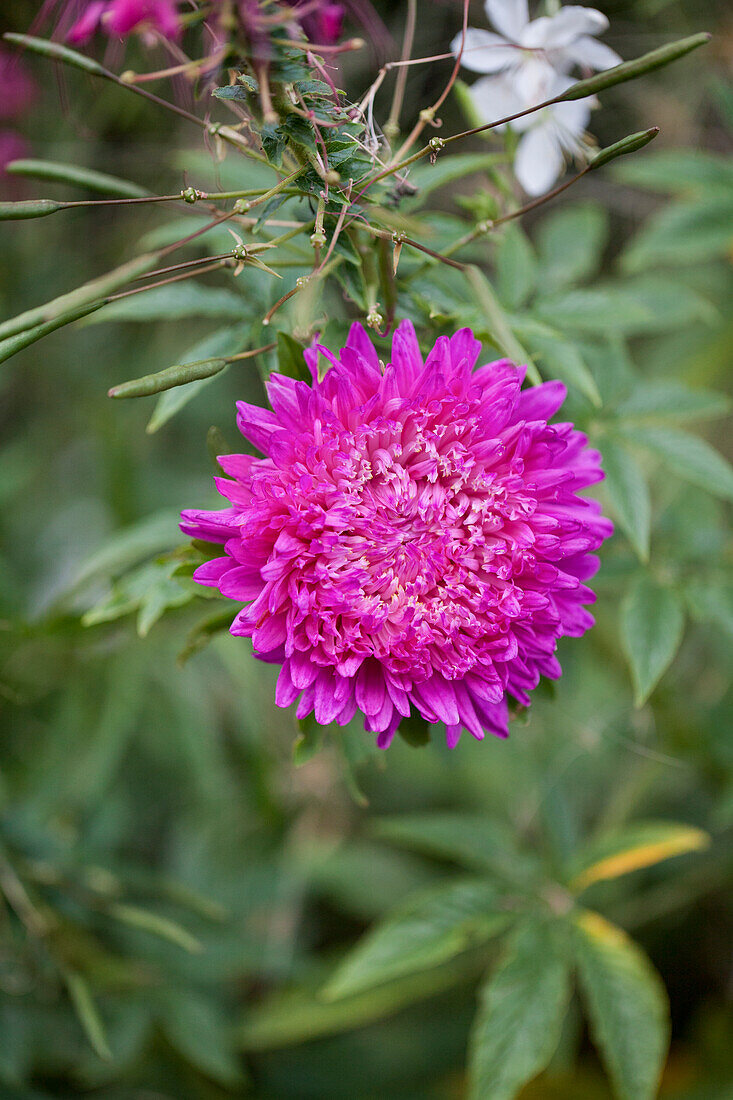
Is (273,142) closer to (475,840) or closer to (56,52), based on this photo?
(56,52)

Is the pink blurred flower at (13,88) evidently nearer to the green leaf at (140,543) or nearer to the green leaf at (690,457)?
the green leaf at (140,543)

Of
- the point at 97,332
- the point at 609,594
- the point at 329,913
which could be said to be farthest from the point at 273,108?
the point at 329,913

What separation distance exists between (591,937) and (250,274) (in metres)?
0.86

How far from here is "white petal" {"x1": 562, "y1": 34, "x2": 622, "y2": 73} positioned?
83 cm

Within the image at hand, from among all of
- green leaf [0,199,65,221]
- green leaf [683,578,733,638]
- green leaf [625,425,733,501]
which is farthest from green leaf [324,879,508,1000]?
green leaf [0,199,65,221]

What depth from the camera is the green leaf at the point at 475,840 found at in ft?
3.71

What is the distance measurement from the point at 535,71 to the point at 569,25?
57 mm

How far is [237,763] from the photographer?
5.65ft

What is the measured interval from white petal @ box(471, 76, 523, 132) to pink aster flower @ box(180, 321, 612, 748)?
1.36 feet

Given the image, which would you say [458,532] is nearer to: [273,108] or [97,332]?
[273,108]

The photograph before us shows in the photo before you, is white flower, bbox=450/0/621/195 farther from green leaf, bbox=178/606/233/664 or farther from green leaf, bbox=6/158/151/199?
green leaf, bbox=178/606/233/664

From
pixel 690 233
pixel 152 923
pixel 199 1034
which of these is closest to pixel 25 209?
pixel 152 923

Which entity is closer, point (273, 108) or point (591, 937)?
point (273, 108)

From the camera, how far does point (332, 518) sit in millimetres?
581
